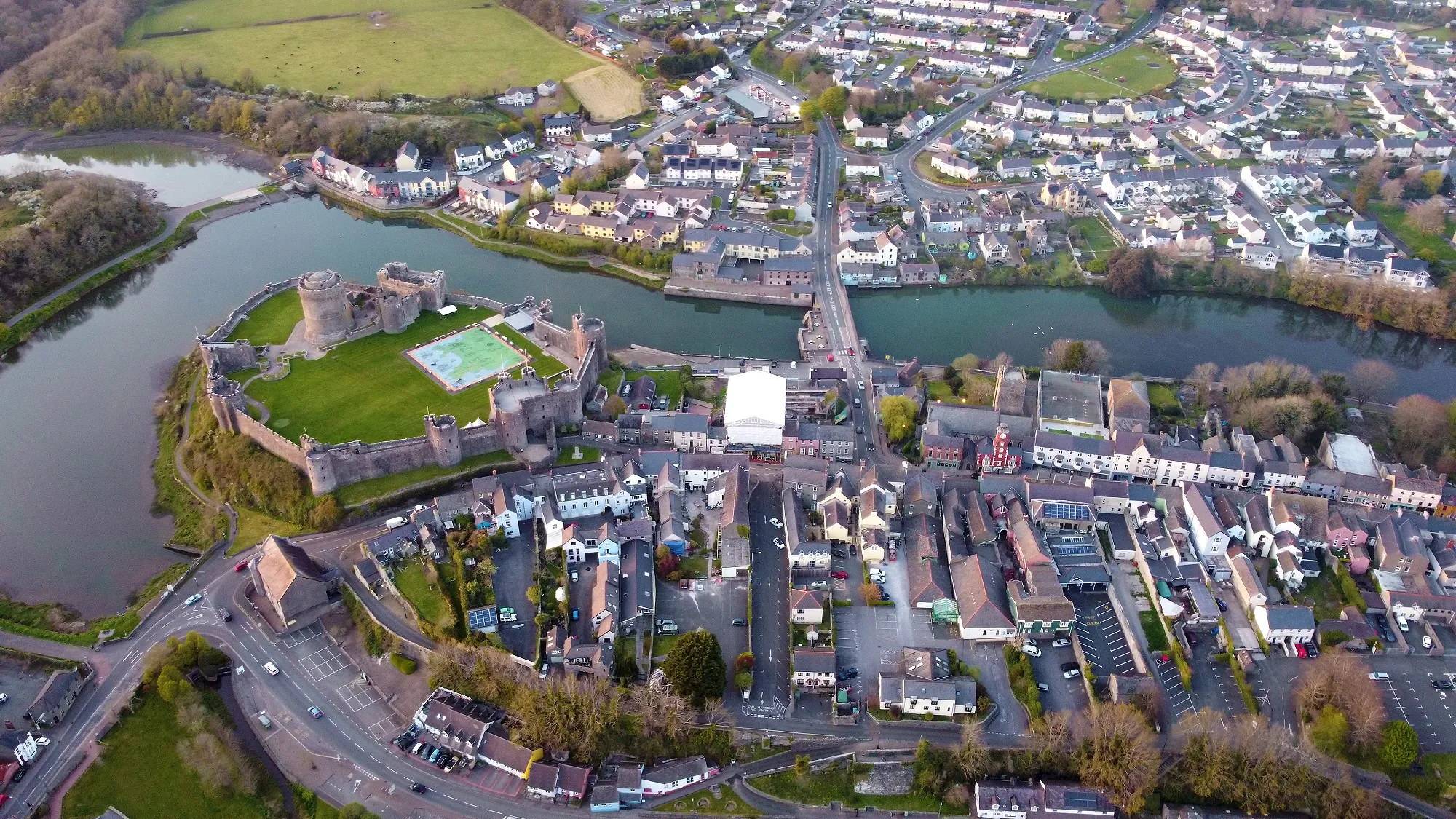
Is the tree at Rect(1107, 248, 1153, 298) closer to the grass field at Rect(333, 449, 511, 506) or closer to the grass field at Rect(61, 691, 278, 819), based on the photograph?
the grass field at Rect(333, 449, 511, 506)

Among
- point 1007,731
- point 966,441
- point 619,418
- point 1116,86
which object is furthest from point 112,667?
point 1116,86

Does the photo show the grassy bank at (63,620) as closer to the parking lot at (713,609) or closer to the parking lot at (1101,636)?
the parking lot at (713,609)

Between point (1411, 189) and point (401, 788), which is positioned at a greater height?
point (1411, 189)

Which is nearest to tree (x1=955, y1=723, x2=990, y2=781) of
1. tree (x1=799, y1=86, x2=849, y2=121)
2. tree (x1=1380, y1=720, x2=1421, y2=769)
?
tree (x1=1380, y1=720, x2=1421, y2=769)

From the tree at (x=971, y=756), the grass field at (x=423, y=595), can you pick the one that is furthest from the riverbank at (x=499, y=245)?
the tree at (x=971, y=756)

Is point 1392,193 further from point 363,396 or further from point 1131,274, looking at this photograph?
point 363,396

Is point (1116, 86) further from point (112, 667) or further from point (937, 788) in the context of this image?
point (112, 667)
